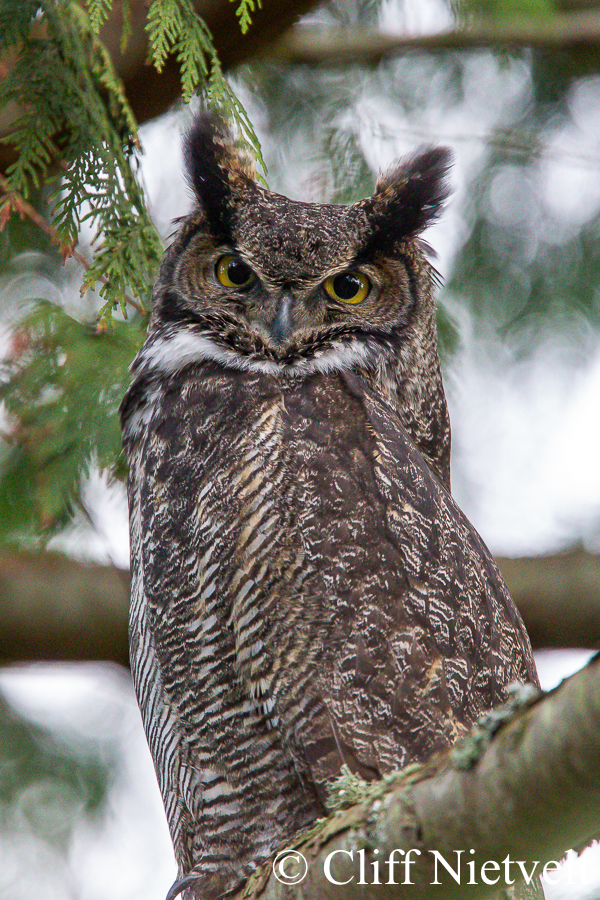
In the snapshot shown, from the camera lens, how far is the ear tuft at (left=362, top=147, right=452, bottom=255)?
2936 mm

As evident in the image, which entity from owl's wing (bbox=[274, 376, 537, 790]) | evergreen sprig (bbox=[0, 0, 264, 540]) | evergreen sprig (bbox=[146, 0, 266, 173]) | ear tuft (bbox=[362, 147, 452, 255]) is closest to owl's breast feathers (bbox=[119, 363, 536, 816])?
owl's wing (bbox=[274, 376, 537, 790])

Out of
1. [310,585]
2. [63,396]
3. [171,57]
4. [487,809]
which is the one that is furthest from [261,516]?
[171,57]

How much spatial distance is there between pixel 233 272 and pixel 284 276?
167 mm

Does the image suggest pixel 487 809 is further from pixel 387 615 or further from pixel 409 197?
pixel 409 197

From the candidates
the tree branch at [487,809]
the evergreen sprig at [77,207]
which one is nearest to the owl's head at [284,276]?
the evergreen sprig at [77,207]

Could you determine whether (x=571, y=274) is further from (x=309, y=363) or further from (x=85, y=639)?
(x=85, y=639)

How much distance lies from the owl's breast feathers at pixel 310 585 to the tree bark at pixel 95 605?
0.88 metres

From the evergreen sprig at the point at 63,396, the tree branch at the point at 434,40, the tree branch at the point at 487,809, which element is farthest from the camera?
the tree branch at the point at 434,40

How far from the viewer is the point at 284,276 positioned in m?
2.75

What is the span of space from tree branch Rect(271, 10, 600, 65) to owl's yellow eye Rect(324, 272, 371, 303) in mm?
1739

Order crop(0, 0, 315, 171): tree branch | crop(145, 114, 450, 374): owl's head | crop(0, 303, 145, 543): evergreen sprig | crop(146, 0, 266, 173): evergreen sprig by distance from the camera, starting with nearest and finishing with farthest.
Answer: crop(146, 0, 266, 173): evergreen sprig, crop(145, 114, 450, 374): owl's head, crop(0, 303, 145, 543): evergreen sprig, crop(0, 0, 315, 171): tree branch

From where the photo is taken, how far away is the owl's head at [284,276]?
8.99 ft

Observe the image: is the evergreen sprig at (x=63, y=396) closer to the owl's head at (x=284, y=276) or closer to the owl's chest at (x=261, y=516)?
the owl's head at (x=284, y=276)

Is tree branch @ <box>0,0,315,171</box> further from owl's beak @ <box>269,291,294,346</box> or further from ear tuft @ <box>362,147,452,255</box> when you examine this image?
owl's beak @ <box>269,291,294,346</box>
